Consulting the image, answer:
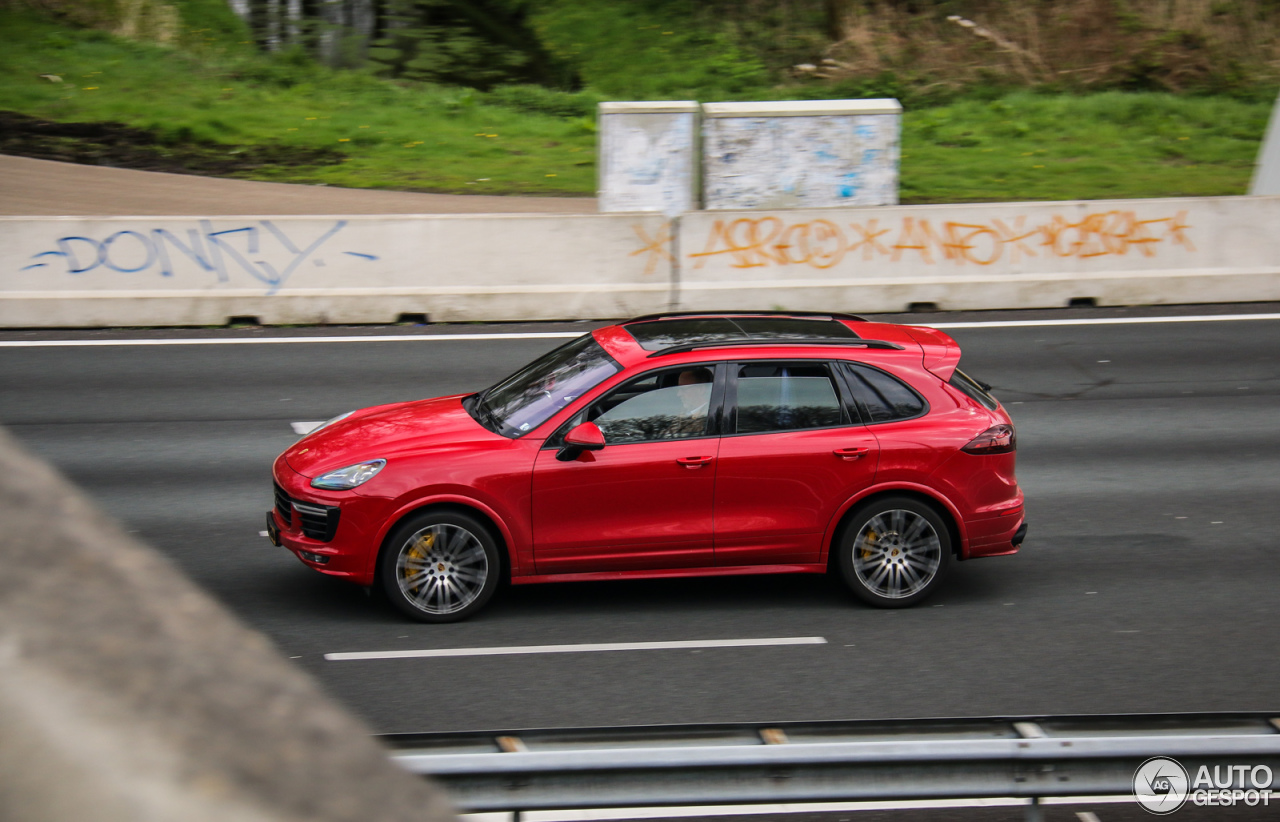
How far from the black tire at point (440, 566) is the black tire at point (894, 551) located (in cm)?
214

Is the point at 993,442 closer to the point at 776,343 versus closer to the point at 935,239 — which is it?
the point at 776,343

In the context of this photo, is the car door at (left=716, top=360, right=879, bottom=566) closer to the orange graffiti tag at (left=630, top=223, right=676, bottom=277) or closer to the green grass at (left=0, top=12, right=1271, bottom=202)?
the orange graffiti tag at (left=630, top=223, right=676, bottom=277)

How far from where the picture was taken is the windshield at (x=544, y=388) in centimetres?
742

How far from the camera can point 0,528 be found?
117 cm

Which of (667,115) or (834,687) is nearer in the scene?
(834,687)

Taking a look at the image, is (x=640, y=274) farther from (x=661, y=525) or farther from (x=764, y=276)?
(x=661, y=525)

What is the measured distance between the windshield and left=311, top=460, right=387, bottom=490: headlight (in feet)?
2.54

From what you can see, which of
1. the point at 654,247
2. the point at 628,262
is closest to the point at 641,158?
the point at 654,247

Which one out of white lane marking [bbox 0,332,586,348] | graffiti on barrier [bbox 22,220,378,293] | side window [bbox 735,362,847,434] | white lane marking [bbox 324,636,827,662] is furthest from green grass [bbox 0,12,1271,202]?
white lane marking [bbox 324,636,827,662]

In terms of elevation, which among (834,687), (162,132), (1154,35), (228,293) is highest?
(1154,35)

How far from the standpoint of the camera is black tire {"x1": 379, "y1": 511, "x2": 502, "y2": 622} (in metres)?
7.09

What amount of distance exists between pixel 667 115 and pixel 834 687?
10609 millimetres

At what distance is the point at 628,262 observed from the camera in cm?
1498

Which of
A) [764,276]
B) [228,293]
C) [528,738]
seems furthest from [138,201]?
[528,738]
